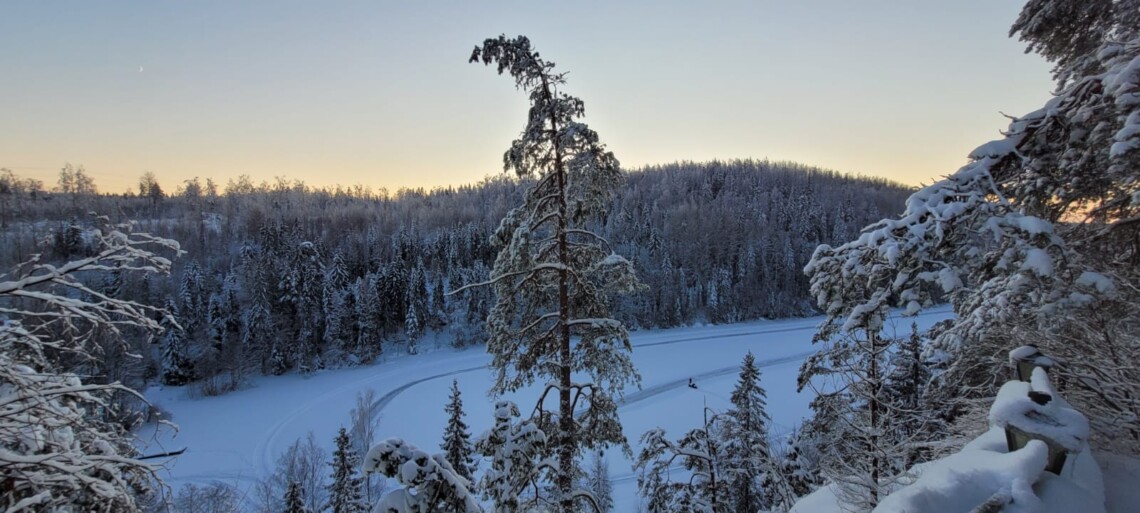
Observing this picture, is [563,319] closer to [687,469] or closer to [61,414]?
[61,414]

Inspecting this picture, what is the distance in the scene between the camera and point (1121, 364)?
14.3ft

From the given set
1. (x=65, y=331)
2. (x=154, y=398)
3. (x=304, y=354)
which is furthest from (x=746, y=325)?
(x=65, y=331)

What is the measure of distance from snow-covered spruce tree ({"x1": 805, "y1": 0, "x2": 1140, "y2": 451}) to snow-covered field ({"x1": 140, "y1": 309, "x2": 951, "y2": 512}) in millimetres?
22456

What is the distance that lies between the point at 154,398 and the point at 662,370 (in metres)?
43.6

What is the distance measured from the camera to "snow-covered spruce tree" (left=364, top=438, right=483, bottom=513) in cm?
281

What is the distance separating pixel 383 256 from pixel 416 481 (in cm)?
6975

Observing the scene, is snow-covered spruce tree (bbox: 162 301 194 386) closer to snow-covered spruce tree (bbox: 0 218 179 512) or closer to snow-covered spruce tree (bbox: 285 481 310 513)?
snow-covered spruce tree (bbox: 285 481 310 513)

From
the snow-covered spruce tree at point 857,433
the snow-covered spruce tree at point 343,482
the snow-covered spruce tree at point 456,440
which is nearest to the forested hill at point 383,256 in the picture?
the snow-covered spruce tree at point 343,482

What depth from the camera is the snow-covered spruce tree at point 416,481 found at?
9.21ft

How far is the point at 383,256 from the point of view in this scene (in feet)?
223

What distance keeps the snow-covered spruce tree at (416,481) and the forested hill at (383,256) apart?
3115 cm

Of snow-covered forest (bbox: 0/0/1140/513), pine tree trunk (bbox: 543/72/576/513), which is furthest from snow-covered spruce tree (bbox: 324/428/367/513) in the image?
pine tree trunk (bbox: 543/72/576/513)

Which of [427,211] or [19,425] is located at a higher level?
[427,211]

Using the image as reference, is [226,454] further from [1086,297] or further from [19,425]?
[1086,297]
